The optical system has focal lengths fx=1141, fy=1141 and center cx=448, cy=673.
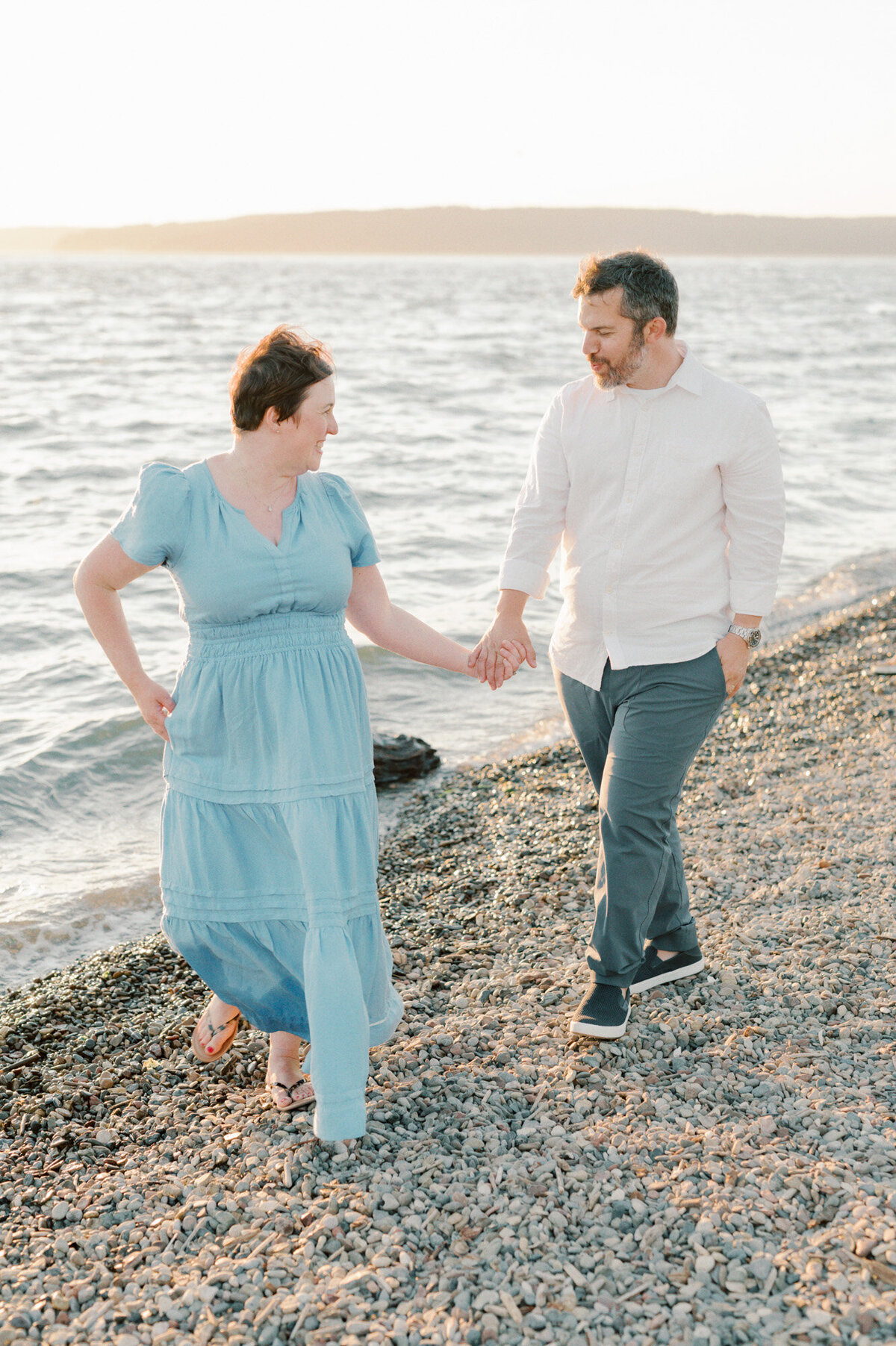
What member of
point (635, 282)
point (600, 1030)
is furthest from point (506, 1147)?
point (635, 282)

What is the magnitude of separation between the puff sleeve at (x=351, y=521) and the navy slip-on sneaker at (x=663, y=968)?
1808mm

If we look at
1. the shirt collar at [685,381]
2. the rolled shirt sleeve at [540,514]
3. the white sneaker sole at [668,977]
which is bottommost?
the white sneaker sole at [668,977]

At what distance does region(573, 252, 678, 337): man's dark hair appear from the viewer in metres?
3.33

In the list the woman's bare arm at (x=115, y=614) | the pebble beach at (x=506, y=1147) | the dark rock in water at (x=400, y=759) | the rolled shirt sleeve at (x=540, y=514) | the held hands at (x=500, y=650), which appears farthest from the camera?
the dark rock in water at (x=400, y=759)

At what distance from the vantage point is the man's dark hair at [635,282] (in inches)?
131

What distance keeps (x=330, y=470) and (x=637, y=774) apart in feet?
45.8

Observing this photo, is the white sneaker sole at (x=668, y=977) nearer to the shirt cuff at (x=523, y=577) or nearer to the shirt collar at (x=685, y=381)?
the shirt cuff at (x=523, y=577)

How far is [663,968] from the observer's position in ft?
13.6

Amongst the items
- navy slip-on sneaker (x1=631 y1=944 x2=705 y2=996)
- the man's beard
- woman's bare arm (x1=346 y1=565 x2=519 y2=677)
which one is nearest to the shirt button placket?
the man's beard

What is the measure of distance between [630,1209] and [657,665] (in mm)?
1553

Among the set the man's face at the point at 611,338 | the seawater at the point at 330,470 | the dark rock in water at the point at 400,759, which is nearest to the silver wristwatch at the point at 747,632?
the man's face at the point at 611,338

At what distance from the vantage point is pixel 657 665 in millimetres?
3576

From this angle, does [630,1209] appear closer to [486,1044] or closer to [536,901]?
[486,1044]

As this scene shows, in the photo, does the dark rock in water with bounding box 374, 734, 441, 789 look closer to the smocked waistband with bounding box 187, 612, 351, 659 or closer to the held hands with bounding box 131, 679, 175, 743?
the held hands with bounding box 131, 679, 175, 743
